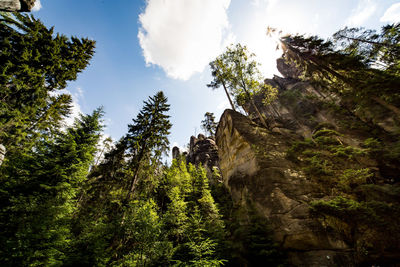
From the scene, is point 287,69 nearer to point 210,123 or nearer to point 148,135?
point 210,123

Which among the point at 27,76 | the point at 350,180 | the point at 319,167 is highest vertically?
the point at 27,76

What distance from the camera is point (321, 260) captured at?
6.51 metres

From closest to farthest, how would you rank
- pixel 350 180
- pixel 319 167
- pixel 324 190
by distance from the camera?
pixel 350 180
pixel 324 190
pixel 319 167

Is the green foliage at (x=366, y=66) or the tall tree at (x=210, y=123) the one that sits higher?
the tall tree at (x=210, y=123)

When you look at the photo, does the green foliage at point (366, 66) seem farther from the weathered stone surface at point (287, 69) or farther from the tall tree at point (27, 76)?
the weathered stone surface at point (287, 69)

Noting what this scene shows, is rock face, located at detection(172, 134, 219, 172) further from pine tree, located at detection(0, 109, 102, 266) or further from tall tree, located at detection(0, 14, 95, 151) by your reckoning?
tall tree, located at detection(0, 14, 95, 151)

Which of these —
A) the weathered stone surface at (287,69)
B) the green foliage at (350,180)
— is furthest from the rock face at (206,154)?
the weathered stone surface at (287,69)

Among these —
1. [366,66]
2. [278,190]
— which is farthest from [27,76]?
[366,66]

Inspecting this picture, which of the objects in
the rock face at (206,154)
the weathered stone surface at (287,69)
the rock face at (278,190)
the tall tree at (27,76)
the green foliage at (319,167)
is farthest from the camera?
the weathered stone surface at (287,69)

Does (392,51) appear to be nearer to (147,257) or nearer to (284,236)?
(284,236)

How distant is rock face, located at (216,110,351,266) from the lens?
6855 mm

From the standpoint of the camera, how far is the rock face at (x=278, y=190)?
6.86 metres

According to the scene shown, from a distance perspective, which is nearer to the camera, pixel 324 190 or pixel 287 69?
pixel 324 190

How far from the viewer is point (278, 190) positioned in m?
9.27
